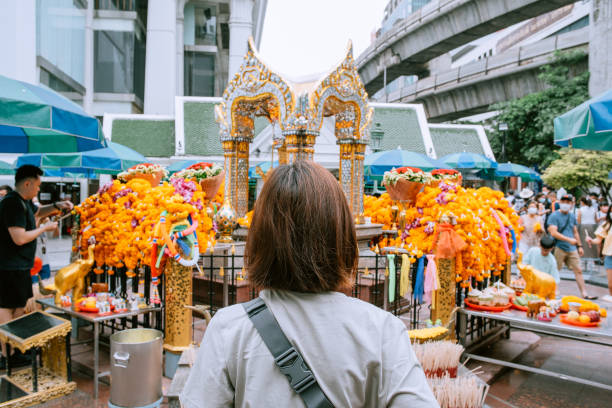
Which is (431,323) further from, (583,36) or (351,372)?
(583,36)

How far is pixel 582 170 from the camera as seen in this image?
601 inches

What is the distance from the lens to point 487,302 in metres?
5.08

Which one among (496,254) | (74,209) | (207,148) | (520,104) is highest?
(520,104)

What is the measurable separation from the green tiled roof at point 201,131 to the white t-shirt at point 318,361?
17.8m

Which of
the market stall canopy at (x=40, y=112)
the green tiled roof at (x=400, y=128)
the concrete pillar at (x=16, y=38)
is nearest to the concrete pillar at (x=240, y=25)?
the green tiled roof at (x=400, y=128)

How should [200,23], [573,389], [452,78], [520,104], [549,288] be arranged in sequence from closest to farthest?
[573,389] → [549,288] → [520,104] → [452,78] → [200,23]

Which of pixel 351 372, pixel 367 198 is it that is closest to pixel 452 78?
pixel 367 198

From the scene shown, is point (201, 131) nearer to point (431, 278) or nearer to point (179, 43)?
point (179, 43)

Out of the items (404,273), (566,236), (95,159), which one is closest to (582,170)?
(566,236)

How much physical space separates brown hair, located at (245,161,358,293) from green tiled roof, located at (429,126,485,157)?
830 inches

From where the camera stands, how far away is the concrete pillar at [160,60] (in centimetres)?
2280

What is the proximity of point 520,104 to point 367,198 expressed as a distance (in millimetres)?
15070

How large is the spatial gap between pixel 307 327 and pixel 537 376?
5.09 metres

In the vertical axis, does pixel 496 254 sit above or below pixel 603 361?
above
